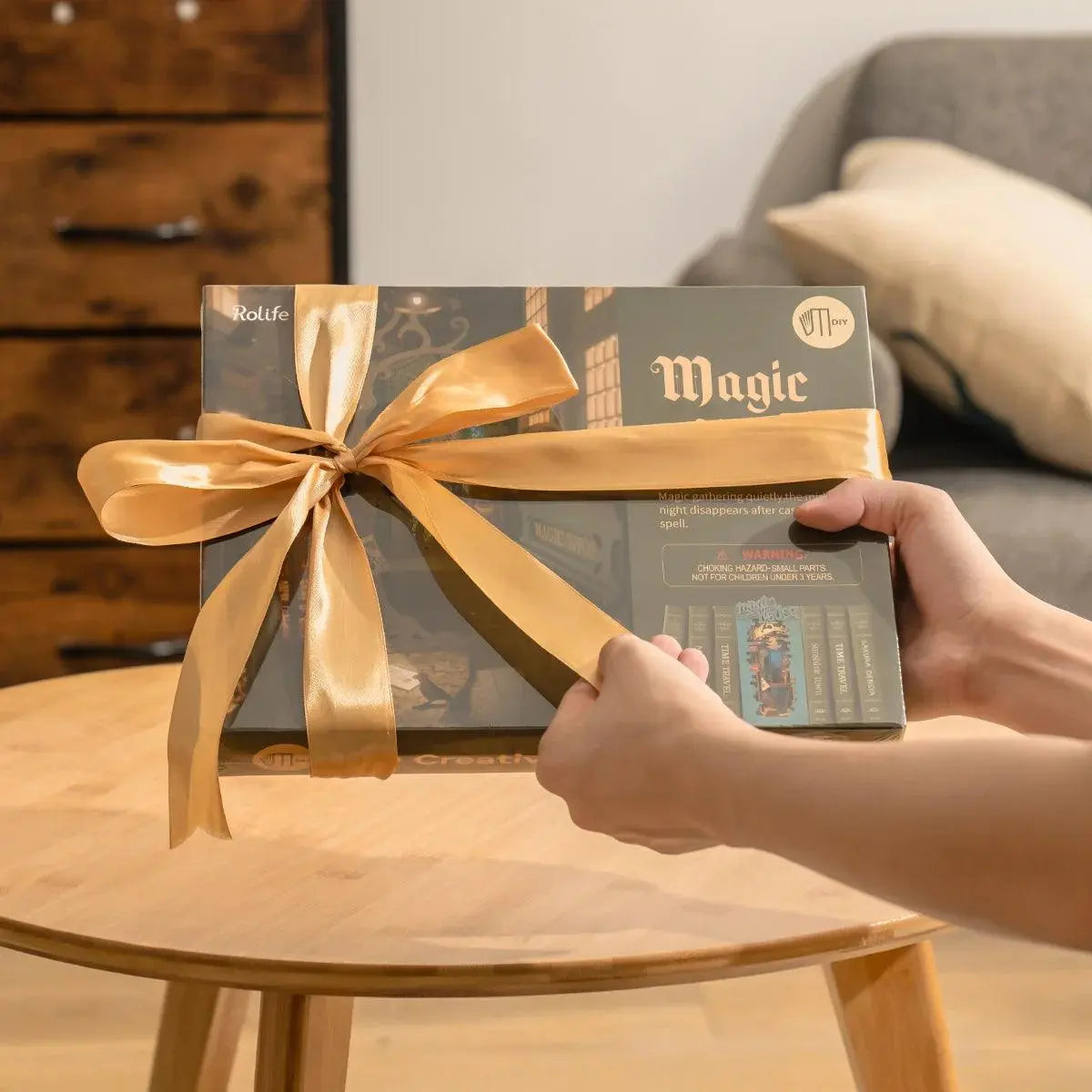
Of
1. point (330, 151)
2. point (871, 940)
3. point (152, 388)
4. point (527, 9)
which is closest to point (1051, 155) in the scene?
point (527, 9)

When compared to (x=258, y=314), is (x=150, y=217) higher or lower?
higher

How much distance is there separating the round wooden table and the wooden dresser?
905mm

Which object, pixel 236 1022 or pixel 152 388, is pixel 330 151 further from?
pixel 236 1022

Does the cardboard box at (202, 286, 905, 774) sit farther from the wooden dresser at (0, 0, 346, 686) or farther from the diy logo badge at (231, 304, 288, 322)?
the wooden dresser at (0, 0, 346, 686)

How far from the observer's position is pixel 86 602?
5.32 feet

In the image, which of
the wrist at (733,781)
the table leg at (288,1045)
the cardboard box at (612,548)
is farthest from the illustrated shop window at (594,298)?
the table leg at (288,1045)

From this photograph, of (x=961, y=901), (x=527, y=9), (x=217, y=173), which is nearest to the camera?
(x=961, y=901)

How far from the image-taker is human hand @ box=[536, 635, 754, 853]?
47 cm

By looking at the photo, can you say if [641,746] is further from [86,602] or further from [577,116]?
[577,116]

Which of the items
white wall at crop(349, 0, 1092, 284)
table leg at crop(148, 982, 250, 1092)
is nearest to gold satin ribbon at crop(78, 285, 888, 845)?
table leg at crop(148, 982, 250, 1092)

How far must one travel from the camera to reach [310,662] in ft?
1.77

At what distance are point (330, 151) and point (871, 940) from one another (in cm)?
137

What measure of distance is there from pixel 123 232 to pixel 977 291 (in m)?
1.10

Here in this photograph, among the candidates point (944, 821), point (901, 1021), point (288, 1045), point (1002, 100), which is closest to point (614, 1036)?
point (901, 1021)
